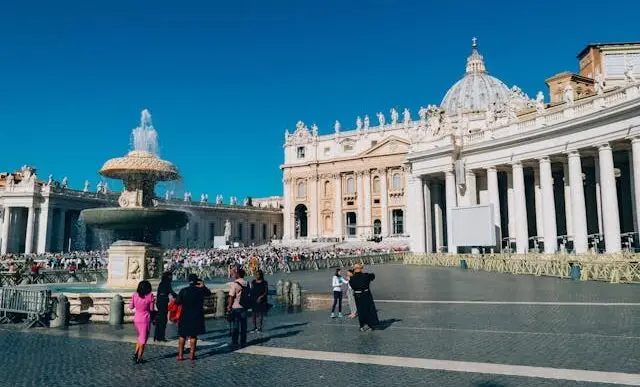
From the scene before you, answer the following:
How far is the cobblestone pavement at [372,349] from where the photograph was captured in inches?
248

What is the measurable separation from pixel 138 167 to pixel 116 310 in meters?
4.77

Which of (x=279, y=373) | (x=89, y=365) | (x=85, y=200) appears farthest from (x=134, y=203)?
(x=85, y=200)

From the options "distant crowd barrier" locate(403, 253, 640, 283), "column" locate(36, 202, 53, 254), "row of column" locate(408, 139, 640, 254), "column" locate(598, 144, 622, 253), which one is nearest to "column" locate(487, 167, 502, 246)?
"row of column" locate(408, 139, 640, 254)

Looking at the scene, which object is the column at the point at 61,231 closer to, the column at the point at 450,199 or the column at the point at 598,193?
the column at the point at 450,199

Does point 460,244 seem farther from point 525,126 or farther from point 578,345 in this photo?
point 578,345

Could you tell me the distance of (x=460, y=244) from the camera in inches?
1160

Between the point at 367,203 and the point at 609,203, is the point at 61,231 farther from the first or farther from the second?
the point at 609,203

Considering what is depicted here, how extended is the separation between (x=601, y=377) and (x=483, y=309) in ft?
20.1

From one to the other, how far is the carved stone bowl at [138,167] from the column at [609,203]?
19.6m

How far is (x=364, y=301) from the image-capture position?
9.63m

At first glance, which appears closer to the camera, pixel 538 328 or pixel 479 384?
pixel 479 384

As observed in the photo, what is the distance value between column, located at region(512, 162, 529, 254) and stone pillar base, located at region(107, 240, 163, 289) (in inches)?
838

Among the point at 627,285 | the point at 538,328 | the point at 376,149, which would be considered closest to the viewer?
the point at 538,328

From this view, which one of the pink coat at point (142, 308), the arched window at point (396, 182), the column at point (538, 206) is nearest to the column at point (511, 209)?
the column at point (538, 206)
